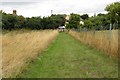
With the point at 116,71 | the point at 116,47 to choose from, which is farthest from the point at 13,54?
the point at 116,47

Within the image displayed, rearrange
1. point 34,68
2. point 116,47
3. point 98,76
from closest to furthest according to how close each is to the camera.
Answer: point 98,76 → point 34,68 → point 116,47

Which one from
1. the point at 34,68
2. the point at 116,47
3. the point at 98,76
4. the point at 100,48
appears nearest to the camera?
the point at 98,76

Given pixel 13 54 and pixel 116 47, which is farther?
pixel 116 47

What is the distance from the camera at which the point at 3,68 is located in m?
9.10

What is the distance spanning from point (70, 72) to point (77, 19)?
82.1 m

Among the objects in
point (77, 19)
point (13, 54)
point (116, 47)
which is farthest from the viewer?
point (77, 19)

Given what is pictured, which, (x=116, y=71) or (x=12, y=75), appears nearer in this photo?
(x=12, y=75)

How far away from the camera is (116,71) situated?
10.5 metres

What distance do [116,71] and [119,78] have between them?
137cm

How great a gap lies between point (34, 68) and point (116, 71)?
9.38 feet

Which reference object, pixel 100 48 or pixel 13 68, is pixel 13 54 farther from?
pixel 100 48

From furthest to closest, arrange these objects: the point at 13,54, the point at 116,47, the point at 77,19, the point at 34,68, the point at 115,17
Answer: the point at 77,19
the point at 115,17
the point at 116,47
the point at 34,68
the point at 13,54

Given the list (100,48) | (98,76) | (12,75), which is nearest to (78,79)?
(98,76)

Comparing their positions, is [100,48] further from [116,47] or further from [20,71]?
[20,71]
